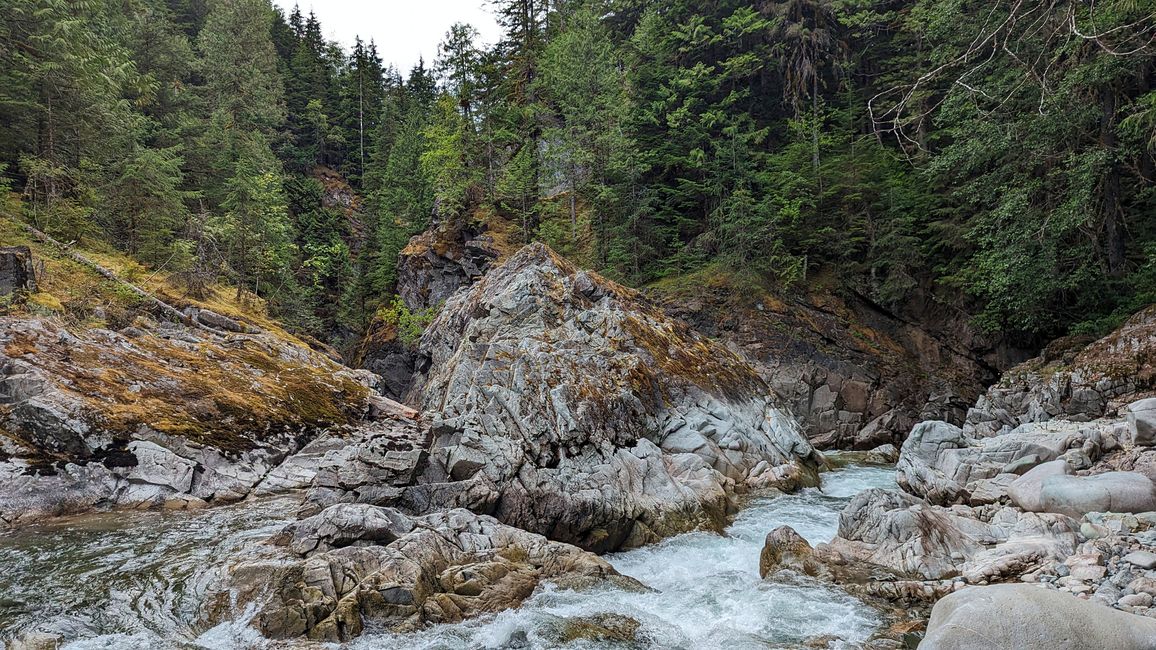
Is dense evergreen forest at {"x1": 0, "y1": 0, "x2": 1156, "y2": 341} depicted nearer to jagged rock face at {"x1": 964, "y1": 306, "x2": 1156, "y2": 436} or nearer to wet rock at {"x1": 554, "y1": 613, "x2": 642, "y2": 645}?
jagged rock face at {"x1": 964, "y1": 306, "x2": 1156, "y2": 436}

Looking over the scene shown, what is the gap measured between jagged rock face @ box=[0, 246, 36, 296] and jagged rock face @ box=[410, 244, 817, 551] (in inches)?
439

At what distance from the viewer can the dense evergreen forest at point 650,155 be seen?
64.3ft

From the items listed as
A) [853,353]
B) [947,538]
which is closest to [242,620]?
[947,538]

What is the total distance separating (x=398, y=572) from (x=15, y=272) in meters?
15.4

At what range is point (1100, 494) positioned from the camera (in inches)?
384

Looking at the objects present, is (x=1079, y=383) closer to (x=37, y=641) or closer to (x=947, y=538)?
(x=947, y=538)

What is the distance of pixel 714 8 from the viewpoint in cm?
3238

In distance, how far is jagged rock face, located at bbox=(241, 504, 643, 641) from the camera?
7.29 m

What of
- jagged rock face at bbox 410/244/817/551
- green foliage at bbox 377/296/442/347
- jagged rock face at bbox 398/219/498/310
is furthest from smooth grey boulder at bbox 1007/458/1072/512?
jagged rock face at bbox 398/219/498/310

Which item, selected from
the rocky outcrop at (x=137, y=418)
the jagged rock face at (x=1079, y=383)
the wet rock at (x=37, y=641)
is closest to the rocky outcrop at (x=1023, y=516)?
the jagged rock face at (x=1079, y=383)

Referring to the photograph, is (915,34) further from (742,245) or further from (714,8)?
(742,245)

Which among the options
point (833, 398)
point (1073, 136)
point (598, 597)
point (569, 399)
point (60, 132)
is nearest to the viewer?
point (598, 597)

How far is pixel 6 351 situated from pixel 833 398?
84.9ft

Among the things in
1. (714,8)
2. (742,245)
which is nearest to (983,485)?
(742,245)
